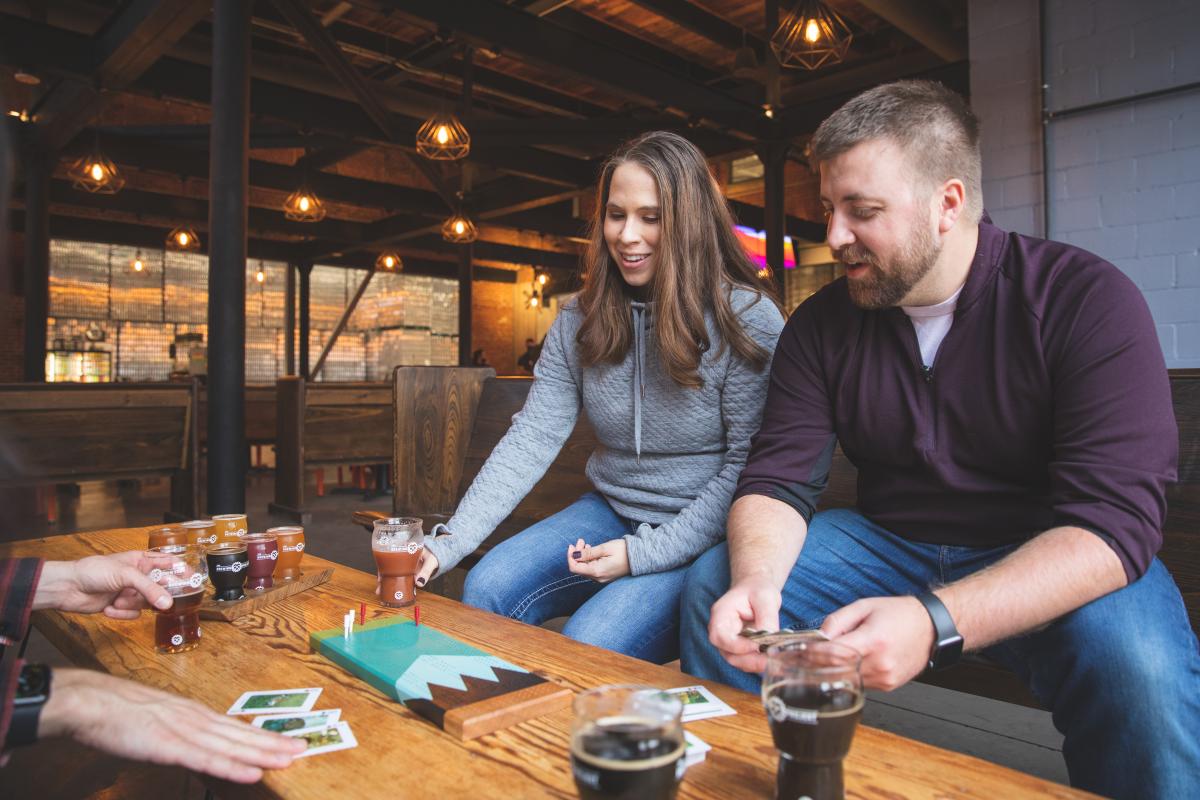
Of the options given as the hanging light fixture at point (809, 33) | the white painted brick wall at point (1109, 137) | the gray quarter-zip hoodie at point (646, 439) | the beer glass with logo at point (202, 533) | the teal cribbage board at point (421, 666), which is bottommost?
the teal cribbage board at point (421, 666)

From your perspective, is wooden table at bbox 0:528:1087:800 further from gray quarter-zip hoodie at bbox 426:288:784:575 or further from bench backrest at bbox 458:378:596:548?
bench backrest at bbox 458:378:596:548

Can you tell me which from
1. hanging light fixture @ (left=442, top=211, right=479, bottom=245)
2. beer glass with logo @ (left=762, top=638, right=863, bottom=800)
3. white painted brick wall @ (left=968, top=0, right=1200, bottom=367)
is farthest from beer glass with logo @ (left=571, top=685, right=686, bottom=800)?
hanging light fixture @ (left=442, top=211, right=479, bottom=245)

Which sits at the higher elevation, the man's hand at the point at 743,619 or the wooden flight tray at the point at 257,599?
the man's hand at the point at 743,619

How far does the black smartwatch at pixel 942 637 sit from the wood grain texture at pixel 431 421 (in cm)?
216

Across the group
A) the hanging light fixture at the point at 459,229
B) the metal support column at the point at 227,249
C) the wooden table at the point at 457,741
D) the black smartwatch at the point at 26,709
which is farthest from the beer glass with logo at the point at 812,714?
the hanging light fixture at the point at 459,229

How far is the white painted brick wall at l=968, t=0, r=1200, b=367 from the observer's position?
12.2 ft

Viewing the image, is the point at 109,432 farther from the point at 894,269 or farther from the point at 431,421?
the point at 894,269

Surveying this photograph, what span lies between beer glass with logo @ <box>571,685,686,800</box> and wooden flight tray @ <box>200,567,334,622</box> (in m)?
1.02

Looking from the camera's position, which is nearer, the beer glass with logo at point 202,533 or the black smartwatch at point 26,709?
the black smartwatch at point 26,709

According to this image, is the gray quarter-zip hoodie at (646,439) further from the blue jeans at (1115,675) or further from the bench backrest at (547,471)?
the bench backrest at (547,471)

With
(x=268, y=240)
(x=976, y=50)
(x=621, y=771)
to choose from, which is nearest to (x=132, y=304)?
(x=268, y=240)

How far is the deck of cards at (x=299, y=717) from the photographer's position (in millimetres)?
980

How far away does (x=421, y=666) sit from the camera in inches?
46.9

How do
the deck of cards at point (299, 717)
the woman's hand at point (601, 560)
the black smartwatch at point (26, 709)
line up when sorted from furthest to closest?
the woman's hand at point (601, 560)
the deck of cards at point (299, 717)
the black smartwatch at point (26, 709)
